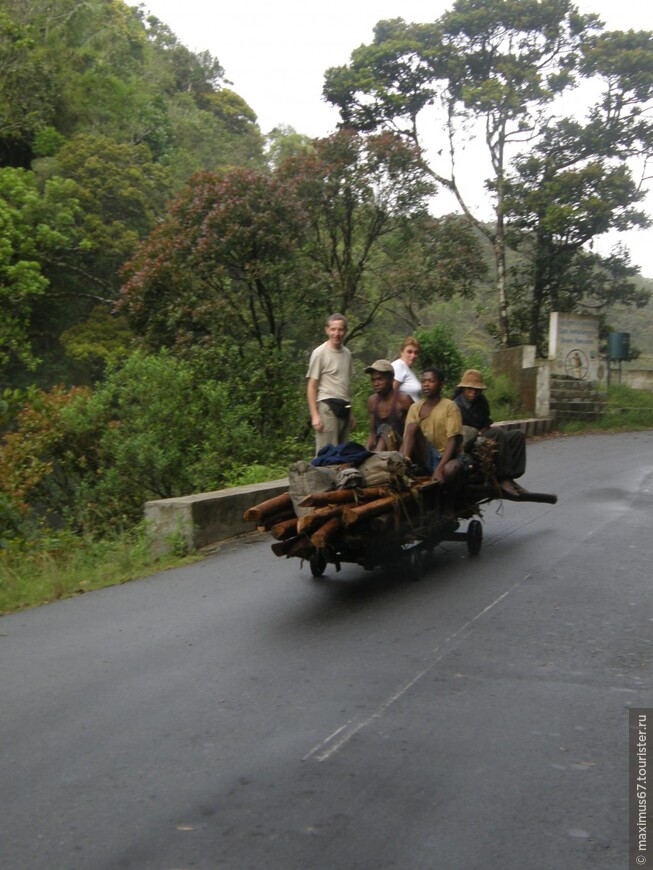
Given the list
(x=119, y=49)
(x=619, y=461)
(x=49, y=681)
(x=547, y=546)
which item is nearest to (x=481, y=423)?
(x=547, y=546)

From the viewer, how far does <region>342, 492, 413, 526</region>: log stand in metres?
6.82

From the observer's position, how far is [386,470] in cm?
744

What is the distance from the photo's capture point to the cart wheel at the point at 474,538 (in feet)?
29.7

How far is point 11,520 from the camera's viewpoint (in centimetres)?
1187

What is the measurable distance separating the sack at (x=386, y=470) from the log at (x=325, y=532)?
0.57 meters

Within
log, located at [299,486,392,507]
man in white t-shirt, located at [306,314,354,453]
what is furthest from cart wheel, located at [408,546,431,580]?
man in white t-shirt, located at [306,314,354,453]

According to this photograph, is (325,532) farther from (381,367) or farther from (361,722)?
(381,367)

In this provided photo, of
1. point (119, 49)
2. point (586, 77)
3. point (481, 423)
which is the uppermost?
point (119, 49)

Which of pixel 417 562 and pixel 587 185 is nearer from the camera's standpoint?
pixel 417 562

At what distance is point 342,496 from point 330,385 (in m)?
3.16

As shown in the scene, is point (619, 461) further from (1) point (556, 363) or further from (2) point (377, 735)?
(2) point (377, 735)

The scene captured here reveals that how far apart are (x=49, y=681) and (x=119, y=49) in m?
37.9

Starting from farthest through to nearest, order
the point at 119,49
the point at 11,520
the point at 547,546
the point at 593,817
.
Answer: the point at 119,49, the point at 11,520, the point at 547,546, the point at 593,817

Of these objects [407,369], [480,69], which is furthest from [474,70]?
[407,369]
